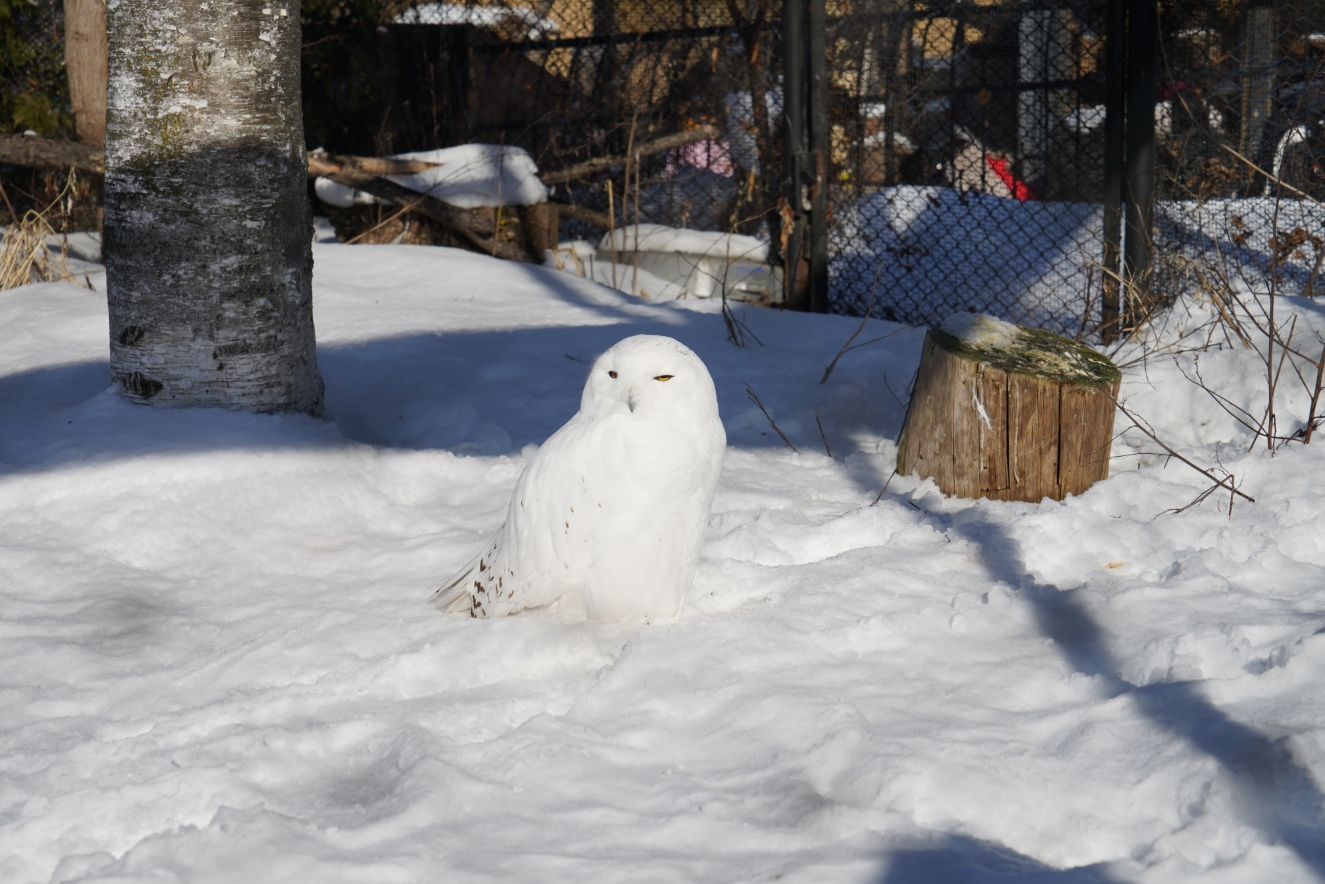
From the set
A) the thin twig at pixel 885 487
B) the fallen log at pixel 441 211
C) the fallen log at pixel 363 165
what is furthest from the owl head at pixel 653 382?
the fallen log at pixel 363 165

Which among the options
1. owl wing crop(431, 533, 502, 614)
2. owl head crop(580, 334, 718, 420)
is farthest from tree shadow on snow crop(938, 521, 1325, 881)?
owl wing crop(431, 533, 502, 614)

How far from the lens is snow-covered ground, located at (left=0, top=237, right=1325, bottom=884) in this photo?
166 centimetres

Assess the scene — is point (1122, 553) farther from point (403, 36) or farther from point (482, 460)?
point (403, 36)

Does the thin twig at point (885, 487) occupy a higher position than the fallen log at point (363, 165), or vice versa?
the fallen log at point (363, 165)

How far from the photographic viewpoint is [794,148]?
532 cm

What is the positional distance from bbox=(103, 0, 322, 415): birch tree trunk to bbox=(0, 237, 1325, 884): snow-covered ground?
0.21 metres

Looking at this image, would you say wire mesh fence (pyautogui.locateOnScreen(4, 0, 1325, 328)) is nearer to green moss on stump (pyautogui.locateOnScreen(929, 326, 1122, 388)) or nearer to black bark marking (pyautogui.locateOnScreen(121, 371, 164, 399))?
green moss on stump (pyautogui.locateOnScreen(929, 326, 1122, 388))

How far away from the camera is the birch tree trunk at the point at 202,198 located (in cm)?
321

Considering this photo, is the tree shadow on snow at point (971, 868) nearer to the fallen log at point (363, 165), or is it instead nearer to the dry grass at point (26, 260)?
the dry grass at point (26, 260)

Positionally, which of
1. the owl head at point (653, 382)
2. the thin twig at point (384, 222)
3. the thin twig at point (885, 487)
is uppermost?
the thin twig at point (384, 222)

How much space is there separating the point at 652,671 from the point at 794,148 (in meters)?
3.78

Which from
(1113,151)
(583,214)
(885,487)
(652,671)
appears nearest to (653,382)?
(652,671)

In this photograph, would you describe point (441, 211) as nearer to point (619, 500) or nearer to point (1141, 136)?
point (1141, 136)

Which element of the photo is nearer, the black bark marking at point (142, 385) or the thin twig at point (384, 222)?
the black bark marking at point (142, 385)
